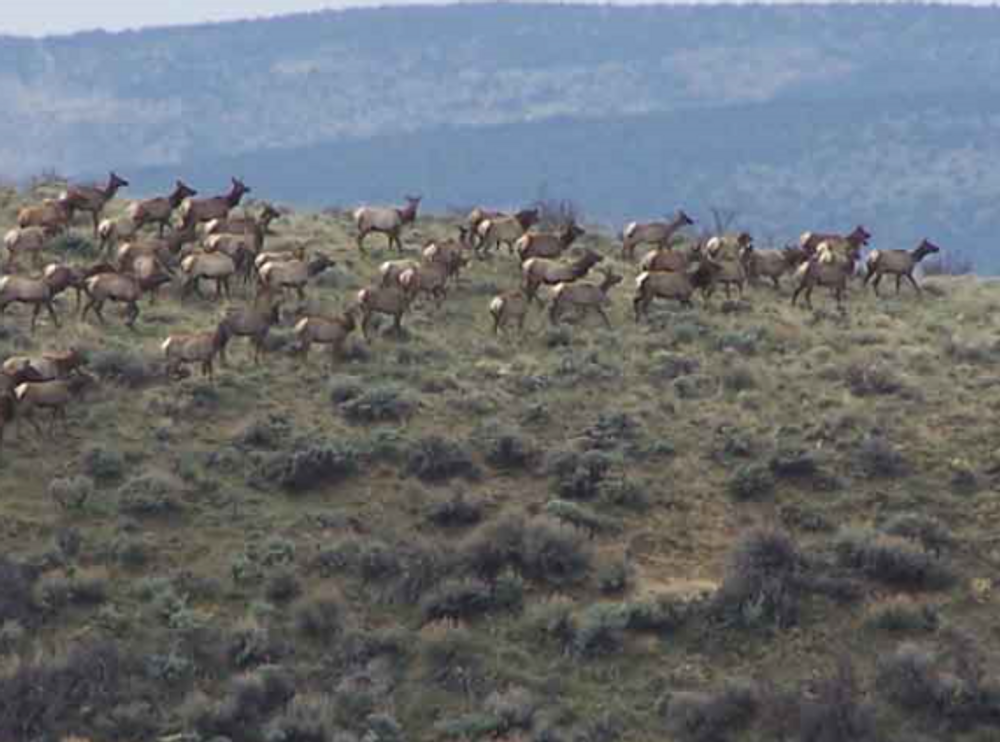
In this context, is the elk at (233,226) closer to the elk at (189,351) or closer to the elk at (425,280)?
the elk at (425,280)

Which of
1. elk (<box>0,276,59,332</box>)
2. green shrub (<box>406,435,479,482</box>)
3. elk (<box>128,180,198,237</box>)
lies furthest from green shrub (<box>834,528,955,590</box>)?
elk (<box>128,180,198,237</box>)

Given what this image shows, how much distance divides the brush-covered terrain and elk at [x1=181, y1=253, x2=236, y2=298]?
34 centimetres

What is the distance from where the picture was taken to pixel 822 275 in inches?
1639

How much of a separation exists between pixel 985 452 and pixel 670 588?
20.6 feet

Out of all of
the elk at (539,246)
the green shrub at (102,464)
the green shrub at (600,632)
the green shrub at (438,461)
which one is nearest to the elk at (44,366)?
the green shrub at (102,464)

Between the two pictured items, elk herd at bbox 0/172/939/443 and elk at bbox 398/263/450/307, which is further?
elk at bbox 398/263/450/307

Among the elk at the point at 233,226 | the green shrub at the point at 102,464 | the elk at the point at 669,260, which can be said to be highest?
the elk at the point at 233,226

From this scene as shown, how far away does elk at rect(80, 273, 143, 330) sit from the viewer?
36.8 metres

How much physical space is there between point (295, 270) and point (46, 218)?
4.92 meters

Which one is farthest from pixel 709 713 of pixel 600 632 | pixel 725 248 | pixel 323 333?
pixel 725 248

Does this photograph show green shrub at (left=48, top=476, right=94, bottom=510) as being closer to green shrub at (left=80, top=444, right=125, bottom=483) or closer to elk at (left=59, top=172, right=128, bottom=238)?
green shrub at (left=80, top=444, right=125, bottom=483)

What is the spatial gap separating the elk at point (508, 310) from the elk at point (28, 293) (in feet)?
22.4

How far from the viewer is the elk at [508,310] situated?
38156 mm

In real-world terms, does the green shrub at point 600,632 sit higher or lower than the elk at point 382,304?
lower
